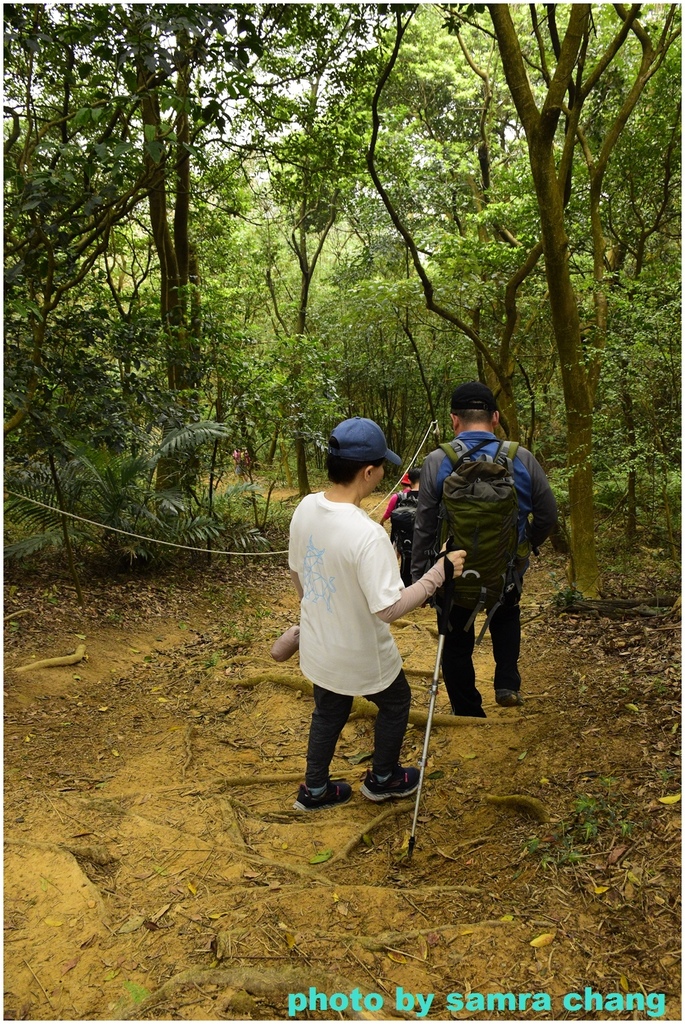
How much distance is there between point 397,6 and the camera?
25.7 ft

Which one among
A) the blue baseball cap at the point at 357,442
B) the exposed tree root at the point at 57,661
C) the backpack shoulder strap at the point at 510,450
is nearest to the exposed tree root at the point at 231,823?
the blue baseball cap at the point at 357,442

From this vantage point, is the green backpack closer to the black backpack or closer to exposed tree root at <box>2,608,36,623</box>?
the black backpack

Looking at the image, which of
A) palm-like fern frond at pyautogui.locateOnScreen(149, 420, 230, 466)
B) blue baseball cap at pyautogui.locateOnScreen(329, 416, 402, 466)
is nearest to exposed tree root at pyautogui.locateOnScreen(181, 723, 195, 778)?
blue baseball cap at pyautogui.locateOnScreen(329, 416, 402, 466)

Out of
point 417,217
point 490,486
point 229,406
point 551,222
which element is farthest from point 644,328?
point 417,217

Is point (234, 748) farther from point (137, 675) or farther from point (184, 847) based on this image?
point (137, 675)

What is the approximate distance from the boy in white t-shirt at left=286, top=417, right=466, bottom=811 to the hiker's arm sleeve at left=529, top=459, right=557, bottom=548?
88 cm

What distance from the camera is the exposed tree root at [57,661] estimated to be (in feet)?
20.1

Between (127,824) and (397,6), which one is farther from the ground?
(397,6)

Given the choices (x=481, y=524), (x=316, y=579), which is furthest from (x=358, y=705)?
(x=316, y=579)

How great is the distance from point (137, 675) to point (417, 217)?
1378cm

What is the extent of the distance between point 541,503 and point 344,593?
1.46m

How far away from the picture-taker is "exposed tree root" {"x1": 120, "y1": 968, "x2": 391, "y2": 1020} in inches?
93.8

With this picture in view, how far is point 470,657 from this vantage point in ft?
14.5

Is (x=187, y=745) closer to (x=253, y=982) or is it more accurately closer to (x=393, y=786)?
(x=393, y=786)
